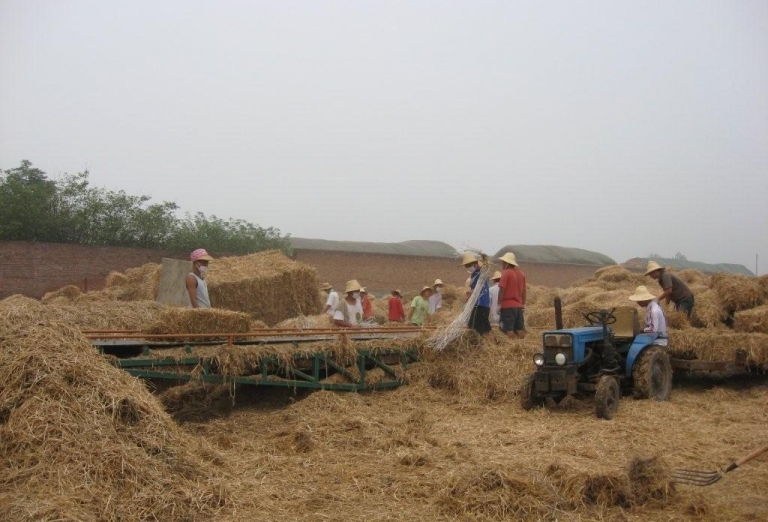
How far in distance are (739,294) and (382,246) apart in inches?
1214

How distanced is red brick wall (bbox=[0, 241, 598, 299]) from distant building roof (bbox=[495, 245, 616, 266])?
493 centimetres

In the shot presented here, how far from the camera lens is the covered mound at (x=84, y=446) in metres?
4.72

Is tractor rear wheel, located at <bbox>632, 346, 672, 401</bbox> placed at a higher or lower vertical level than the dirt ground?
higher

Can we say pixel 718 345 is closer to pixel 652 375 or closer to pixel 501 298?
pixel 652 375

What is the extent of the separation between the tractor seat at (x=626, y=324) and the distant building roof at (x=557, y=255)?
2867 cm

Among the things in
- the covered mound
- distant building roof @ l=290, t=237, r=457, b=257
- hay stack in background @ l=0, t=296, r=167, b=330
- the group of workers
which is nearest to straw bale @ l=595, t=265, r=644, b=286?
the group of workers

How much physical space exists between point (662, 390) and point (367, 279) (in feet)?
71.6

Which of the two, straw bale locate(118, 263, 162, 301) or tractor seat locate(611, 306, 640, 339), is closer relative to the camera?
tractor seat locate(611, 306, 640, 339)

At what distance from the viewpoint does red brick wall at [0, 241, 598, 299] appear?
22.9m

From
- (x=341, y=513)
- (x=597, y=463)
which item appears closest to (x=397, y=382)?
(x=597, y=463)

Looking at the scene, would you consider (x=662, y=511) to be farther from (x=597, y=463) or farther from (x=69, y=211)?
(x=69, y=211)

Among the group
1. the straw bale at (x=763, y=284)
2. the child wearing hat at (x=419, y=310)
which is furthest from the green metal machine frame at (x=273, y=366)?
the straw bale at (x=763, y=284)

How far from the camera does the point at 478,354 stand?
10.2 m

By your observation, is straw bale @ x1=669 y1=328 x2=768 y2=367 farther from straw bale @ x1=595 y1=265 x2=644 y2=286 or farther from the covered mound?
the covered mound
